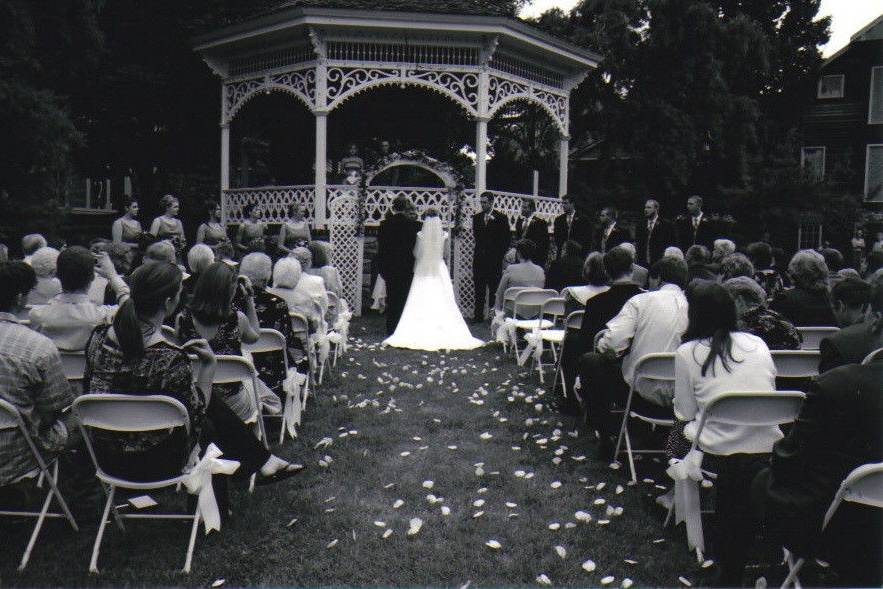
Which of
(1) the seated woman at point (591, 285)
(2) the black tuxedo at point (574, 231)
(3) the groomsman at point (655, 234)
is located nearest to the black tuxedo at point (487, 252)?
(2) the black tuxedo at point (574, 231)

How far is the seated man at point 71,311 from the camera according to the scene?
529cm

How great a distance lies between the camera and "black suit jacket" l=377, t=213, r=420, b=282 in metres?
12.6

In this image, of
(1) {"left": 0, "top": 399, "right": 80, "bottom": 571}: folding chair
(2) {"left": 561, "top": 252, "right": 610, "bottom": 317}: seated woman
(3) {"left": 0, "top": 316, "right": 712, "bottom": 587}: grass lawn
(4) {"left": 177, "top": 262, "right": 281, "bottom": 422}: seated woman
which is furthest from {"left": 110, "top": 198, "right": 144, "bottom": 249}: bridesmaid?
(1) {"left": 0, "top": 399, "right": 80, "bottom": 571}: folding chair

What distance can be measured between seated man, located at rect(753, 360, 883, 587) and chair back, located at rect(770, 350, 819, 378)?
195 cm

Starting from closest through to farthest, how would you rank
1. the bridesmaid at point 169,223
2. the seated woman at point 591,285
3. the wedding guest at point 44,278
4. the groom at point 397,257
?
the wedding guest at point 44,278 < the seated woman at point 591,285 < the bridesmaid at point 169,223 < the groom at point 397,257

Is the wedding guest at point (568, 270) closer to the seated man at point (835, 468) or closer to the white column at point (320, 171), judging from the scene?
the white column at point (320, 171)

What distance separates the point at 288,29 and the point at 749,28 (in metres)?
14.6

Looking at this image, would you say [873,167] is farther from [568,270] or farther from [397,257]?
[568,270]

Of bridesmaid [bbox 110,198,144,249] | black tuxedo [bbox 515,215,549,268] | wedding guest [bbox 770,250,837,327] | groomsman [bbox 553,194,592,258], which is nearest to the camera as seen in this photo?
wedding guest [bbox 770,250,837,327]

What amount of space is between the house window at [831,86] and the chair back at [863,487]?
35709 millimetres

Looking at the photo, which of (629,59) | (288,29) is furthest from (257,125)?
(629,59)

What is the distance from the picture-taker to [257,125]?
74.2 ft

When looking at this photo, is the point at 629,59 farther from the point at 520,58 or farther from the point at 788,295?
the point at 788,295

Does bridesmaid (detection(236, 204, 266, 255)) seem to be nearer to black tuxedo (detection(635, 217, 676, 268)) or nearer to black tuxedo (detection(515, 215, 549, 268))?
black tuxedo (detection(515, 215, 549, 268))
